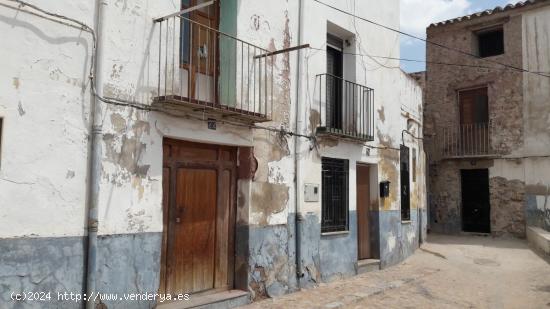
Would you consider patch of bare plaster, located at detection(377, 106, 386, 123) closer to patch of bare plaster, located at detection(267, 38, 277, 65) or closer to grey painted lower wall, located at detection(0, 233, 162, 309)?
patch of bare plaster, located at detection(267, 38, 277, 65)

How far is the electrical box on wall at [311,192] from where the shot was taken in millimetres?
8148

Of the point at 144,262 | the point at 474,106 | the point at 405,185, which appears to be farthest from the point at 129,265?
the point at 474,106

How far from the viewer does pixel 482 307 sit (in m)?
7.31

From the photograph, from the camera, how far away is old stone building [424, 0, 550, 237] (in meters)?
15.1

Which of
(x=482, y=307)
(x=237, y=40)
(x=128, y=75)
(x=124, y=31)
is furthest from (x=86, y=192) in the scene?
(x=482, y=307)

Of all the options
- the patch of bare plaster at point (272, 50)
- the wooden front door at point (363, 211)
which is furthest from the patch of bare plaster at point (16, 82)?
the wooden front door at point (363, 211)

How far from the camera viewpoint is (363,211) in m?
10.3

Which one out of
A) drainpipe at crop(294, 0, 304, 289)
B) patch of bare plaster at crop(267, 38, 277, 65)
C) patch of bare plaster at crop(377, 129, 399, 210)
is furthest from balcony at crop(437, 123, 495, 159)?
patch of bare plaster at crop(267, 38, 277, 65)

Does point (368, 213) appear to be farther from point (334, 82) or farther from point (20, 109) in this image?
point (20, 109)

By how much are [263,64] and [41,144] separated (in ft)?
12.2

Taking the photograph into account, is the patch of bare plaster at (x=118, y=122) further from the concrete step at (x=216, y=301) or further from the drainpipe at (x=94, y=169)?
the concrete step at (x=216, y=301)

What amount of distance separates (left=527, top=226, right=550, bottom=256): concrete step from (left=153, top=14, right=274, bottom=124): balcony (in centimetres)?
855

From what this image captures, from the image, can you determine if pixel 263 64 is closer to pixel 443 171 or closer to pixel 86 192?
pixel 86 192

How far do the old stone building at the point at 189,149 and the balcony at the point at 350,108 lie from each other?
37 mm
